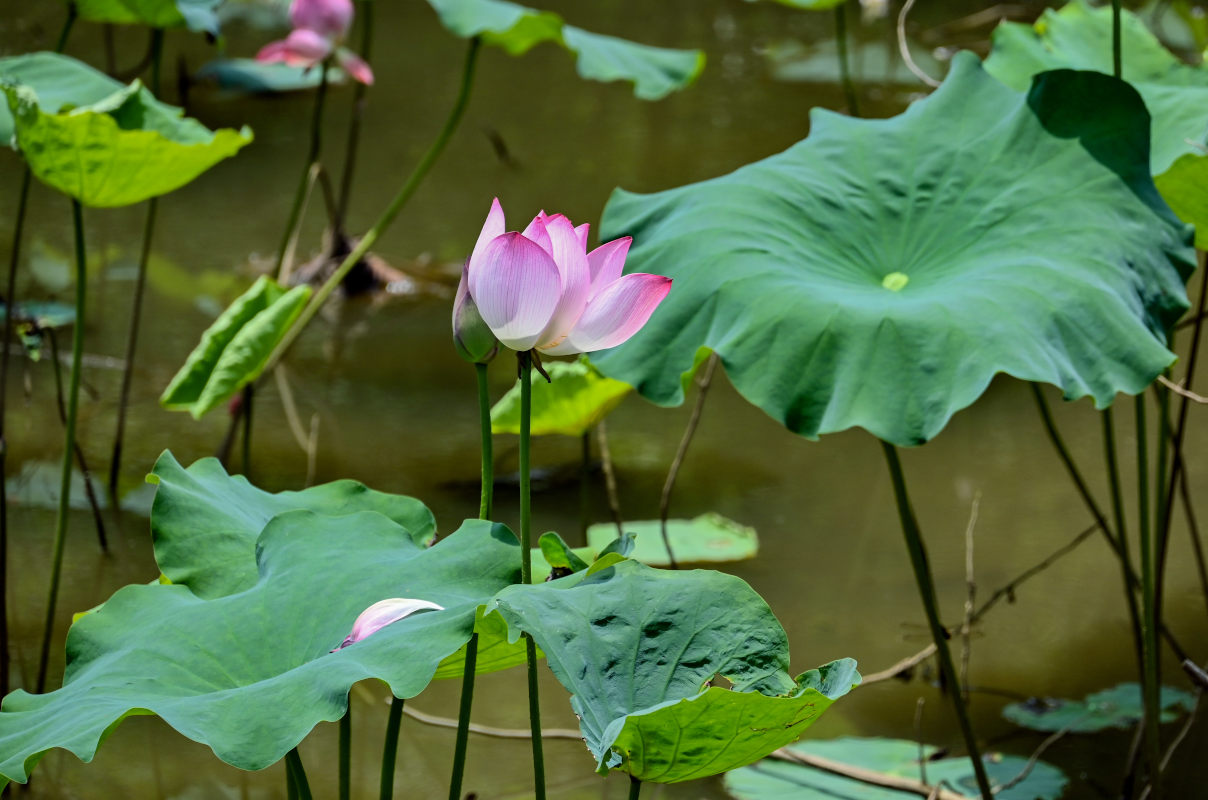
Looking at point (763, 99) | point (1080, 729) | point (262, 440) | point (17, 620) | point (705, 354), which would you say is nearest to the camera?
point (705, 354)

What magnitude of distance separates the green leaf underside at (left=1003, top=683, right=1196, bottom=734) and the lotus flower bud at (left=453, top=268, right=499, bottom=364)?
0.88 meters

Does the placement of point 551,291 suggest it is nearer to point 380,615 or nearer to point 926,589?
point 380,615

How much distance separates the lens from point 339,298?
2494mm

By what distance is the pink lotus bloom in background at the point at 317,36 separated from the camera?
76.9 inches

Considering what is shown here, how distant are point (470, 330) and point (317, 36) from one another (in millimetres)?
1466

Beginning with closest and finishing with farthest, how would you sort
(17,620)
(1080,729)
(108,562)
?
(1080,729)
(17,620)
(108,562)

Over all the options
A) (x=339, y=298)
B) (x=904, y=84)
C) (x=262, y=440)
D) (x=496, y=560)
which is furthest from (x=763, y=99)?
(x=496, y=560)

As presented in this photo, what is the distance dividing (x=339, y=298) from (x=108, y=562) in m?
1.01

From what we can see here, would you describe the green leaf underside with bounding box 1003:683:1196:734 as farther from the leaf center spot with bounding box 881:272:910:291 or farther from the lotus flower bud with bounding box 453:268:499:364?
the lotus flower bud with bounding box 453:268:499:364

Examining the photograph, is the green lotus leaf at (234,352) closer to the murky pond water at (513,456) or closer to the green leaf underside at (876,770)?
the murky pond water at (513,456)

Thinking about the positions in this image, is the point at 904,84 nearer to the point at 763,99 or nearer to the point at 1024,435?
the point at 763,99

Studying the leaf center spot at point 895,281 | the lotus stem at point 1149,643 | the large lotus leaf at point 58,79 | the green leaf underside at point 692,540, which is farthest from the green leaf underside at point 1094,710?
the large lotus leaf at point 58,79

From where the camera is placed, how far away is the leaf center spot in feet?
3.61

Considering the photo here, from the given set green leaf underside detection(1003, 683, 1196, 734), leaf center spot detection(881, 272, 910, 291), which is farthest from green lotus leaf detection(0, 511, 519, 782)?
green leaf underside detection(1003, 683, 1196, 734)
